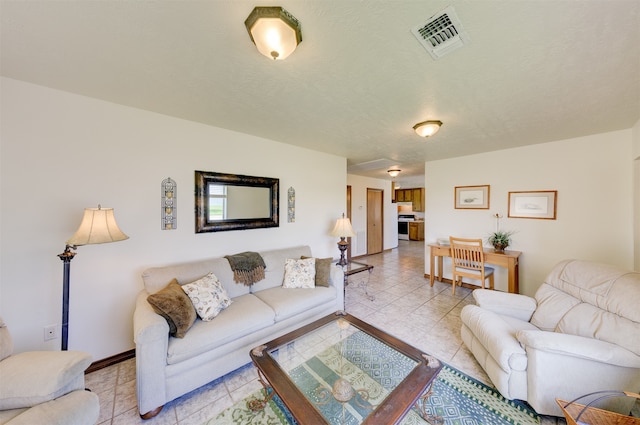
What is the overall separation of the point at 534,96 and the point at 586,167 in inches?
79.3

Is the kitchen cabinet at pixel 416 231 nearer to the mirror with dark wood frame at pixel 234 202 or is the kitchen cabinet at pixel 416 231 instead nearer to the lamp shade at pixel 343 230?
the lamp shade at pixel 343 230

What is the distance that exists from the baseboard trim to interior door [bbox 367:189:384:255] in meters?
5.37

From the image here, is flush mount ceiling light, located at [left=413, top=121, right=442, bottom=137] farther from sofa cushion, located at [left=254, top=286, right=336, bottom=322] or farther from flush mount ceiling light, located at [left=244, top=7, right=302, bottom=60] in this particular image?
sofa cushion, located at [left=254, top=286, right=336, bottom=322]

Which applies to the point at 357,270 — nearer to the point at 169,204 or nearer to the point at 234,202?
the point at 234,202

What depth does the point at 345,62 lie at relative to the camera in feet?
4.90

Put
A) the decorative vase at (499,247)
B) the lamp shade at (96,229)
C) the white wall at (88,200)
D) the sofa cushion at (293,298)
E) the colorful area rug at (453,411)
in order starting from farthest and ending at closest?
1. the decorative vase at (499,247)
2. the sofa cushion at (293,298)
3. the white wall at (88,200)
4. the lamp shade at (96,229)
5. the colorful area rug at (453,411)

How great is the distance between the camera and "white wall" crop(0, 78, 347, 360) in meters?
1.73

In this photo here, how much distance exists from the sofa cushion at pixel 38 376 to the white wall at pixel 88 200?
32.8 inches

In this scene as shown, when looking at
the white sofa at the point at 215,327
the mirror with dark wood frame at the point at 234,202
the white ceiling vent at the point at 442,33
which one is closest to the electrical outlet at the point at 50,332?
the white sofa at the point at 215,327

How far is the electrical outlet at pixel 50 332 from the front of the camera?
183cm

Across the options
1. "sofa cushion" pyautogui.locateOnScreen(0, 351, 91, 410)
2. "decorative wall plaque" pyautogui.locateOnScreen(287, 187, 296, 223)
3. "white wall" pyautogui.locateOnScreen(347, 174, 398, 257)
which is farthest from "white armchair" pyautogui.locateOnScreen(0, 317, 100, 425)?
"white wall" pyautogui.locateOnScreen(347, 174, 398, 257)

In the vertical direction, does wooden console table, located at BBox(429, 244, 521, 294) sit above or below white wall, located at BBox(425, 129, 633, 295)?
below

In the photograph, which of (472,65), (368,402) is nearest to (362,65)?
(472,65)

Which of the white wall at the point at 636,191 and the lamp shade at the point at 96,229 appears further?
the white wall at the point at 636,191
